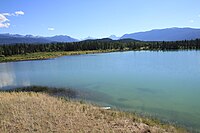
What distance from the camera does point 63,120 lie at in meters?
14.2

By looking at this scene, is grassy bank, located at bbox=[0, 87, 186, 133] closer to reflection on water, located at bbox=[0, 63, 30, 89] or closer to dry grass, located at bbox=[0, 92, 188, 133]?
dry grass, located at bbox=[0, 92, 188, 133]

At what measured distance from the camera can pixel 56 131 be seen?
41.0 feet

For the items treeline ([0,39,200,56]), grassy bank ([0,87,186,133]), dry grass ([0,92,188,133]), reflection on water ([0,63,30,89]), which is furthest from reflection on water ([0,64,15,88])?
treeline ([0,39,200,56])

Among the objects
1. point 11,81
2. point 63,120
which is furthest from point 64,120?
point 11,81

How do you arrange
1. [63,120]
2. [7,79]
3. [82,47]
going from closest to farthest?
[63,120], [7,79], [82,47]

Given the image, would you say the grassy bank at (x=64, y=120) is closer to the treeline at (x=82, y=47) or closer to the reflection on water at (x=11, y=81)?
the reflection on water at (x=11, y=81)

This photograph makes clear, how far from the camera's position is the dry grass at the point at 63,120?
12938mm

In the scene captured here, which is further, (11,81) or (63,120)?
(11,81)

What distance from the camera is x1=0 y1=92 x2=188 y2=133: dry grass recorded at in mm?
12938

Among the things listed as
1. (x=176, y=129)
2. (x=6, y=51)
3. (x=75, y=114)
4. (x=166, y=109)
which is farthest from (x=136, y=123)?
(x=6, y=51)

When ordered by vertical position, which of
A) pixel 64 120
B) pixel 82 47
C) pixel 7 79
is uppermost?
pixel 82 47

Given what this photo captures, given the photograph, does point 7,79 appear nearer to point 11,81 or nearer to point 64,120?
point 11,81

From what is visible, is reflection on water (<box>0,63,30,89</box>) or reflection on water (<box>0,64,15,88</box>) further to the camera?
reflection on water (<box>0,64,15,88</box>)

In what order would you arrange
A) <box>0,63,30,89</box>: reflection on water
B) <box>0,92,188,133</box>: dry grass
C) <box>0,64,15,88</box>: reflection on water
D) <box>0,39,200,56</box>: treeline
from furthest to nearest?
<box>0,39,200,56</box>: treeline < <box>0,64,15,88</box>: reflection on water < <box>0,63,30,89</box>: reflection on water < <box>0,92,188,133</box>: dry grass
